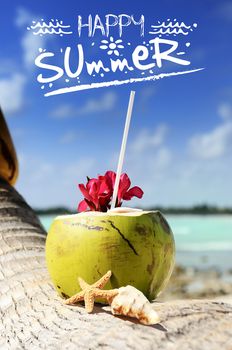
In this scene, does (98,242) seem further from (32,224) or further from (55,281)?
(32,224)

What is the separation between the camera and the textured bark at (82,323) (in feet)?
4.19

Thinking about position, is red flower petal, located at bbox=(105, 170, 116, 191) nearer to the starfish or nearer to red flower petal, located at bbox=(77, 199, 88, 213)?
red flower petal, located at bbox=(77, 199, 88, 213)

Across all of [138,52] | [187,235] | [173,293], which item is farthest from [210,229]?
[138,52]

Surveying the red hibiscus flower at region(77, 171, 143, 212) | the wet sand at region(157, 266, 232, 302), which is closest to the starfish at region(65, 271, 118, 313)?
the red hibiscus flower at region(77, 171, 143, 212)

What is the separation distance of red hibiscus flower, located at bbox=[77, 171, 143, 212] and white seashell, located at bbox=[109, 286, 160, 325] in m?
0.30

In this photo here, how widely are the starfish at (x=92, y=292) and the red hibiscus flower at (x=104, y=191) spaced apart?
217 millimetres

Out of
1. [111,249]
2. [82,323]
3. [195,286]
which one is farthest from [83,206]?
[195,286]

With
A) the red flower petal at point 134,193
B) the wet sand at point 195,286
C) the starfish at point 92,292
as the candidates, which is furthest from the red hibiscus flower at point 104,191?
the wet sand at point 195,286

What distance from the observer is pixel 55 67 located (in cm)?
259

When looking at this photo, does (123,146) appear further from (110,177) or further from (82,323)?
(82,323)

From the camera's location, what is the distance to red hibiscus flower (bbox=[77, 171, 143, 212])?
1.60 metres

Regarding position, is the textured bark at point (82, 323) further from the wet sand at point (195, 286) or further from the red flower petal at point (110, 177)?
the wet sand at point (195, 286)

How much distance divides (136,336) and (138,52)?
171 centimetres

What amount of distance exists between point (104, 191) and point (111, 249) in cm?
18
